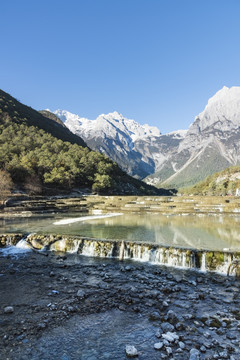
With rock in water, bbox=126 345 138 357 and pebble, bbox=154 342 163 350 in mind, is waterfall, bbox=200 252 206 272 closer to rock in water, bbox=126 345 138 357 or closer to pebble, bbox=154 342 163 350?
pebble, bbox=154 342 163 350

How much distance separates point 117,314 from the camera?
11.9m

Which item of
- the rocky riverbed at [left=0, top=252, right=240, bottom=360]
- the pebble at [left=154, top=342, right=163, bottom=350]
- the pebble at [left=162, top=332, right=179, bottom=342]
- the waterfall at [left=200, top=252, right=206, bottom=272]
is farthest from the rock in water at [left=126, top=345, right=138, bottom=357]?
the waterfall at [left=200, top=252, right=206, bottom=272]

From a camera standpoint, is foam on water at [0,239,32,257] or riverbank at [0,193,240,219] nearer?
foam on water at [0,239,32,257]

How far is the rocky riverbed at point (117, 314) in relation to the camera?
29.8ft

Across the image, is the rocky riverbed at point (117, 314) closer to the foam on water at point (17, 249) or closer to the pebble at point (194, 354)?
the pebble at point (194, 354)

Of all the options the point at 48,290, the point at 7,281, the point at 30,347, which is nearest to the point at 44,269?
the point at 7,281

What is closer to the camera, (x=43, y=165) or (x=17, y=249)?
(x=17, y=249)

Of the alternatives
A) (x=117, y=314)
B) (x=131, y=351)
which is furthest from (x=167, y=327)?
(x=117, y=314)

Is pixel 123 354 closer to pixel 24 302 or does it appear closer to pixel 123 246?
pixel 24 302

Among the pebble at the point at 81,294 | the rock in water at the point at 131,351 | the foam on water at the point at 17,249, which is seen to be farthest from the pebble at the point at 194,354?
the foam on water at the point at 17,249

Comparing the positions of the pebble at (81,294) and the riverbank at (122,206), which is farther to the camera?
the riverbank at (122,206)

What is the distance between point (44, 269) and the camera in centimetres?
1881

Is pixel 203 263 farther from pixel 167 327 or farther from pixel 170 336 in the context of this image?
pixel 170 336

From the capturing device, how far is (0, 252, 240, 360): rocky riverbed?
909 cm
